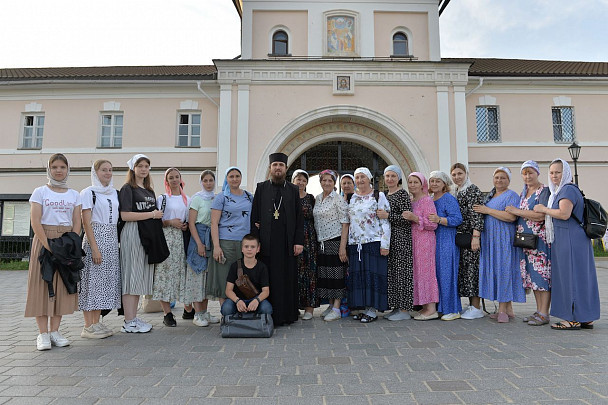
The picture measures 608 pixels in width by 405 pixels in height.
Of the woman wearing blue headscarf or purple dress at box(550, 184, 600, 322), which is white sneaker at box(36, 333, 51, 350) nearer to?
the woman wearing blue headscarf

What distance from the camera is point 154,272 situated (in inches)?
199

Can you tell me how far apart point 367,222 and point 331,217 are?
19.8 inches

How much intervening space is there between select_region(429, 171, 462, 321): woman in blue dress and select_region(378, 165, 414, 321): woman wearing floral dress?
0.40m

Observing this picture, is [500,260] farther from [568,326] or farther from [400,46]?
[400,46]

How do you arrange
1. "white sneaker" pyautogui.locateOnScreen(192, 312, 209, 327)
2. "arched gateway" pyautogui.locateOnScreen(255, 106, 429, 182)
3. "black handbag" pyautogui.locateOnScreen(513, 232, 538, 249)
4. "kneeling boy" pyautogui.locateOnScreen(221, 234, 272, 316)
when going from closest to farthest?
1. "kneeling boy" pyautogui.locateOnScreen(221, 234, 272, 316)
2. "black handbag" pyautogui.locateOnScreen(513, 232, 538, 249)
3. "white sneaker" pyautogui.locateOnScreen(192, 312, 209, 327)
4. "arched gateway" pyautogui.locateOnScreen(255, 106, 429, 182)

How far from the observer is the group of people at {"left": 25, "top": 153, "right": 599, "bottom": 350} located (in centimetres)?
473

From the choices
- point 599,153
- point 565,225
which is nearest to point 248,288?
point 565,225

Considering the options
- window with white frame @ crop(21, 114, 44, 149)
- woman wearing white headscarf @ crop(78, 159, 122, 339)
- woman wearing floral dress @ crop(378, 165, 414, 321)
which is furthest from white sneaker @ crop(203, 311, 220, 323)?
window with white frame @ crop(21, 114, 44, 149)

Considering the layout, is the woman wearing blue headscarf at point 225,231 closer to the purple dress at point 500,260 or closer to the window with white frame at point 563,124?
the purple dress at point 500,260

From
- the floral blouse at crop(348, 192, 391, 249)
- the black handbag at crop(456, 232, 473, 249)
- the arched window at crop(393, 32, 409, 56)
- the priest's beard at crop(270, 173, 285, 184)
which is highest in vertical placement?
the arched window at crop(393, 32, 409, 56)

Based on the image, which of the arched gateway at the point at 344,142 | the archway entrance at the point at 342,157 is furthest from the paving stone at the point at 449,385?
the archway entrance at the point at 342,157

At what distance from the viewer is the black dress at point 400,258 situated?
17.6 ft

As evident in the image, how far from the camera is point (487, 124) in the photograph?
16.1 metres

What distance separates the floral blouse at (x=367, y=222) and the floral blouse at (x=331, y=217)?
13 centimetres
